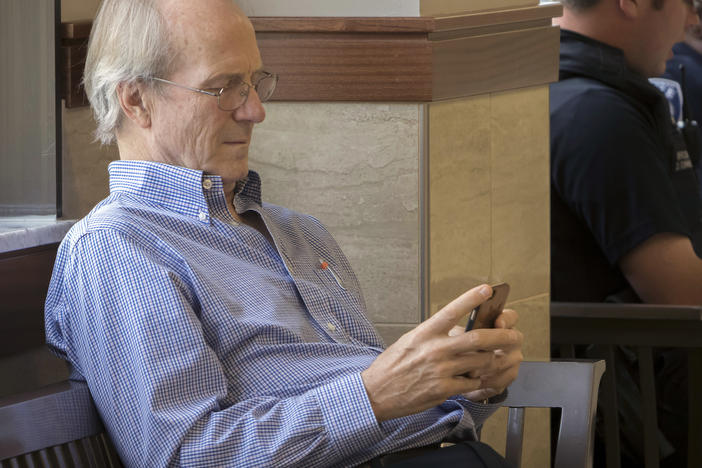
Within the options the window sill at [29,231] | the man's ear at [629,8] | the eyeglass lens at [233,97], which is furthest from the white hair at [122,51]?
the man's ear at [629,8]

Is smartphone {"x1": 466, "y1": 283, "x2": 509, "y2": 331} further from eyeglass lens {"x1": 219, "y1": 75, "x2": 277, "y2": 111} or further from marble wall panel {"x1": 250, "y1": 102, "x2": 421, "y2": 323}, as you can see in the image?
marble wall panel {"x1": 250, "y1": 102, "x2": 421, "y2": 323}

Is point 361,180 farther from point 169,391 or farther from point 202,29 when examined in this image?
point 169,391

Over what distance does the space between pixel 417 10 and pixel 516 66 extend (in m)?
0.37

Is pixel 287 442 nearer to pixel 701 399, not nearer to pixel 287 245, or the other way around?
pixel 287 245

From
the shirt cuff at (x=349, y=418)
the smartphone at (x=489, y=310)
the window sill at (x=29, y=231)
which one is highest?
the window sill at (x=29, y=231)

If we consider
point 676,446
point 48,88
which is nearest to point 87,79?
point 48,88

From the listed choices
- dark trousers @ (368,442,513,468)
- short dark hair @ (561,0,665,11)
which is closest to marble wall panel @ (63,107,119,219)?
dark trousers @ (368,442,513,468)

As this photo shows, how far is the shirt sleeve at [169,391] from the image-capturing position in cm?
145

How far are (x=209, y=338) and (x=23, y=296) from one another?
0.37m

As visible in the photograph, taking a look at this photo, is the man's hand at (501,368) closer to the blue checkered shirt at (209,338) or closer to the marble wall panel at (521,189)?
the blue checkered shirt at (209,338)

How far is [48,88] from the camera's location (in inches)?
76.0

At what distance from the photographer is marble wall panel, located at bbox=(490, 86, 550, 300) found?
251 centimetres

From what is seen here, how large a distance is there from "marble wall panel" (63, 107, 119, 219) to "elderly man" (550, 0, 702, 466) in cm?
A: 132

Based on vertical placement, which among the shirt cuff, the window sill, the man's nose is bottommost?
the shirt cuff
